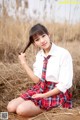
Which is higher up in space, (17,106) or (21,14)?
(21,14)

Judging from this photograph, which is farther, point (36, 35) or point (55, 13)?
point (55, 13)

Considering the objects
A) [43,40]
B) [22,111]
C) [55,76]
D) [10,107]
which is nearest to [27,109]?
[22,111]

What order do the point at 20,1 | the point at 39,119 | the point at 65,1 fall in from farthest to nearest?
the point at 20,1 < the point at 65,1 < the point at 39,119

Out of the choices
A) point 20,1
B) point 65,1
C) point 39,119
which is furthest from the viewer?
point 20,1

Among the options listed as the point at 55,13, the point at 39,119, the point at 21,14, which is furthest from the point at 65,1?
the point at 39,119

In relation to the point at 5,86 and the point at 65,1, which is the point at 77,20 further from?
the point at 5,86

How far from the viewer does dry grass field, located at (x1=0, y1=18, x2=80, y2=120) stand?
8.52ft

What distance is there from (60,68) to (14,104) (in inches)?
14.7

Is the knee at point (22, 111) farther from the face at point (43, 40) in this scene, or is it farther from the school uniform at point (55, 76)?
the face at point (43, 40)

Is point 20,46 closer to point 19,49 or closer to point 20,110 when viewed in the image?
point 19,49

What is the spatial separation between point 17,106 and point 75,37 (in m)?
0.85

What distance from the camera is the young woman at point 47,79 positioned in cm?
218

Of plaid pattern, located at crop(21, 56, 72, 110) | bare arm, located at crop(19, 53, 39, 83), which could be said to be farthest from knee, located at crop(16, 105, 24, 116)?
bare arm, located at crop(19, 53, 39, 83)

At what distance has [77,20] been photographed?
9.00 ft
